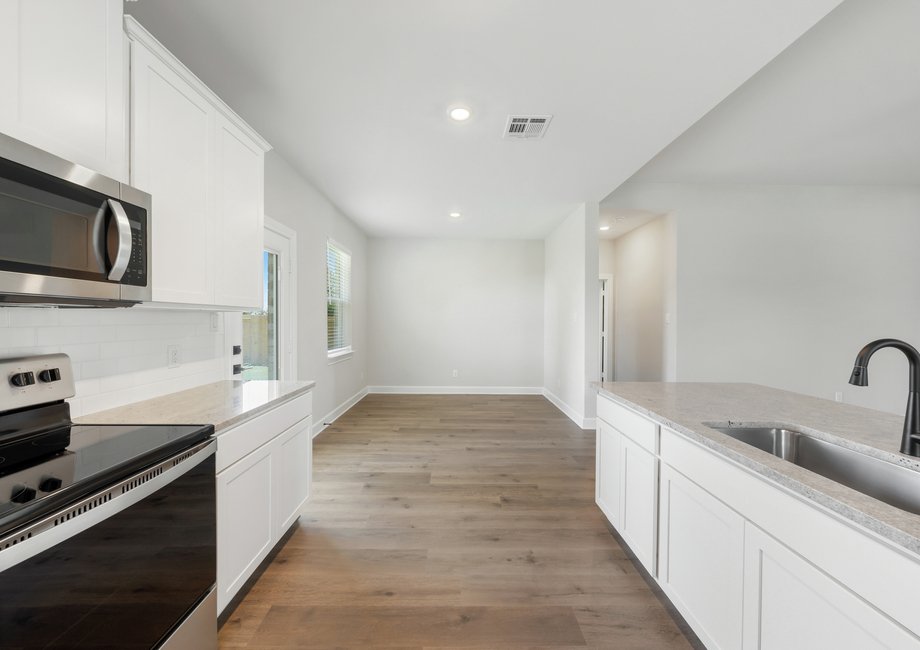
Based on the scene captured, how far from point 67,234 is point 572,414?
196 inches

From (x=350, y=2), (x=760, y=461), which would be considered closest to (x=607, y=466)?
(x=760, y=461)

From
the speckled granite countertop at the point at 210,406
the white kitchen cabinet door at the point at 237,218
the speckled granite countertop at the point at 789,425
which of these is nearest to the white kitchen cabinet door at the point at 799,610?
the speckled granite countertop at the point at 789,425

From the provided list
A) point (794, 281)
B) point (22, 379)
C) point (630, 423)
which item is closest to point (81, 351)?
point (22, 379)

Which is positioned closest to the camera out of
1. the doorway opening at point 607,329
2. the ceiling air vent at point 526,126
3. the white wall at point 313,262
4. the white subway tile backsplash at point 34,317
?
the white subway tile backsplash at point 34,317

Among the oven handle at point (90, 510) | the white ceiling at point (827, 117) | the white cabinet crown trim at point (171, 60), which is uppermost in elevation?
the white ceiling at point (827, 117)

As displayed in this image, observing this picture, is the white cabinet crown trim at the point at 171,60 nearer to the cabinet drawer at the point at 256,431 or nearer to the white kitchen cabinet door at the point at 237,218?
the white kitchen cabinet door at the point at 237,218

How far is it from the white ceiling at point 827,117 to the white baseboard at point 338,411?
4495 mm

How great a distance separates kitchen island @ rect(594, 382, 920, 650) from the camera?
842 millimetres

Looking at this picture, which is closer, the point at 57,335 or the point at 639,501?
the point at 57,335

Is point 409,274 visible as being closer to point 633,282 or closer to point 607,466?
point 633,282

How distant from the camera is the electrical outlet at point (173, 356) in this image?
2078 mm

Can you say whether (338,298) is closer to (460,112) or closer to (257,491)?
(460,112)

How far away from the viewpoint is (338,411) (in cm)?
514

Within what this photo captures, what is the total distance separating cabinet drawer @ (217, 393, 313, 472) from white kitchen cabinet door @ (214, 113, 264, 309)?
24.6 inches
